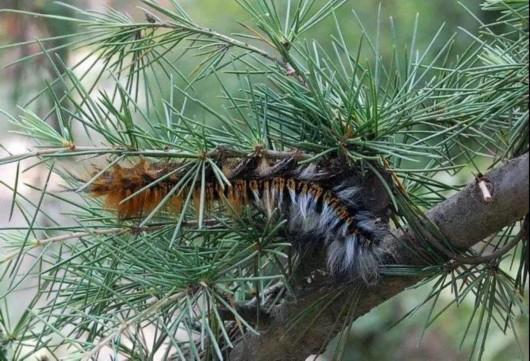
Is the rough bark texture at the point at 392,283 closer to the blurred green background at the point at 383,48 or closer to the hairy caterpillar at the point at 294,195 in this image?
the hairy caterpillar at the point at 294,195

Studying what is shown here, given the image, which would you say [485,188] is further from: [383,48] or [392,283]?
[383,48]

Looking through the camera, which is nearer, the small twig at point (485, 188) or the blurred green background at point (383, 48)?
the small twig at point (485, 188)

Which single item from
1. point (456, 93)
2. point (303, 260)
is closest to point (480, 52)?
point (456, 93)

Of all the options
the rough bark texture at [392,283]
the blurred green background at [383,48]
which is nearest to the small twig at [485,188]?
the rough bark texture at [392,283]

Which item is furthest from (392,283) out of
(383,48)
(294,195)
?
(383,48)

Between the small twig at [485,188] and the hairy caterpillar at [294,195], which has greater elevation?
the hairy caterpillar at [294,195]

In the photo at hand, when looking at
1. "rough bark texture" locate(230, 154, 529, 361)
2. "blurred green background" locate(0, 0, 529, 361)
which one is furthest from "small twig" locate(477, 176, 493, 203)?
"blurred green background" locate(0, 0, 529, 361)
